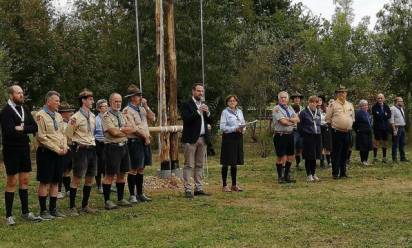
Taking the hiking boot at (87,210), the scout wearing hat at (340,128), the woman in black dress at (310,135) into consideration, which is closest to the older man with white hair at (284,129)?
the woman in black dress at (310,135)

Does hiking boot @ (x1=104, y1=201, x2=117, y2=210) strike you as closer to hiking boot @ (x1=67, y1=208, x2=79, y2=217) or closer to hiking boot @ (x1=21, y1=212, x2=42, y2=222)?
hiking boot @ (x1=67, y1=208, x2=79, y2=217)

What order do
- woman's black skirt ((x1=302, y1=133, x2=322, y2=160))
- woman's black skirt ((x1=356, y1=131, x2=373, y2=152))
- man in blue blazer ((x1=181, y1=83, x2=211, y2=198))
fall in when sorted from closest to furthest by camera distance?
man in blue blazer ((x1=181, y1=83, x2=211, y2=198)), woman's black skirt ((x1=302, y1=133, x2=322, y2=160)), woman's black skirt ((x1=356, y1=131, x2=373, y2=152))

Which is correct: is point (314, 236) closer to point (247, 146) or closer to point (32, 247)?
point (32, 247)

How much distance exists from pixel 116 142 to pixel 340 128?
5424 millimetres

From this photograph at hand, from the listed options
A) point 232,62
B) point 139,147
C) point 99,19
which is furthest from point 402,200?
point 99,19

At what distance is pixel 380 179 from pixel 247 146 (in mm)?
11381

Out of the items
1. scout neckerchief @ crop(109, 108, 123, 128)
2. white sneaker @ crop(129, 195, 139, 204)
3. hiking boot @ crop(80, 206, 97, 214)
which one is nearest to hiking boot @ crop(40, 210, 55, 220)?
hiking boot @ crop(80, 206, 97, 214)

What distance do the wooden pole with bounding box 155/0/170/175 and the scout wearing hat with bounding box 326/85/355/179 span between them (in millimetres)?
3604

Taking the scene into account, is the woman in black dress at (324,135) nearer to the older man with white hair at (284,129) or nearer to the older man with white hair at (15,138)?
the older man with white hair at (284,129)

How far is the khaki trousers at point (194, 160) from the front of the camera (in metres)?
10.2

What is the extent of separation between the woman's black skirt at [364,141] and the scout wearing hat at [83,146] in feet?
27.4

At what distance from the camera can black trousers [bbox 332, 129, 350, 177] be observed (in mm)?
12656

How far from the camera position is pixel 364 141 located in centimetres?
1514

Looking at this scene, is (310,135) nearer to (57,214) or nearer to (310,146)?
(310,146)
